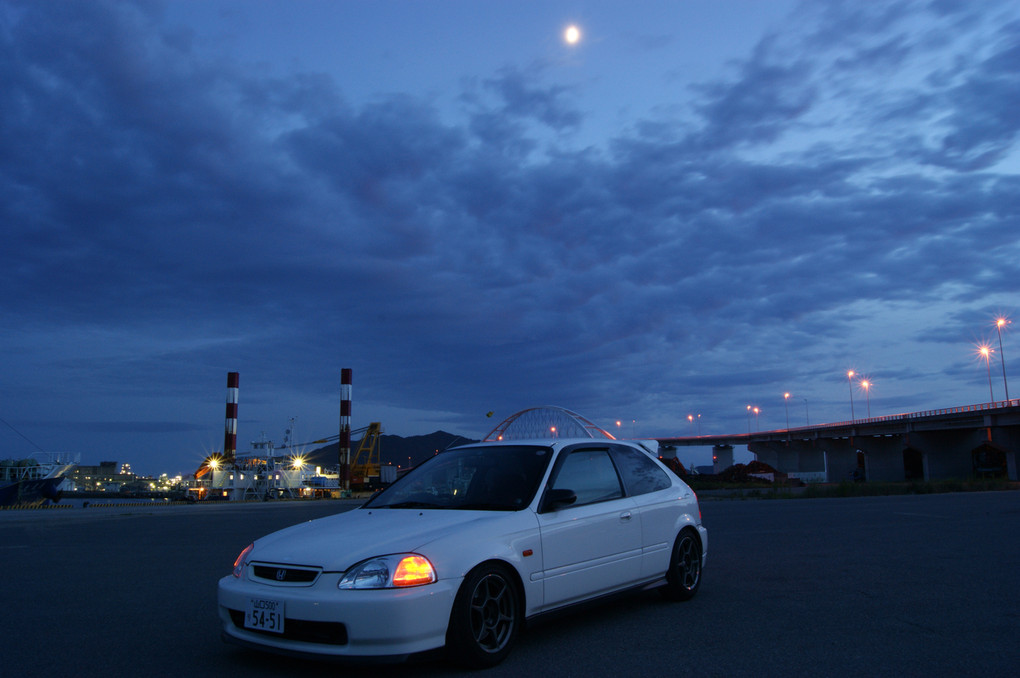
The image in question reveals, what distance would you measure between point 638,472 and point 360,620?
10.8 feet

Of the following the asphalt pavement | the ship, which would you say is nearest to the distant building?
the ship

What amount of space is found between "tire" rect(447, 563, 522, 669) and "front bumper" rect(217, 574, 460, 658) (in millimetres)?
83

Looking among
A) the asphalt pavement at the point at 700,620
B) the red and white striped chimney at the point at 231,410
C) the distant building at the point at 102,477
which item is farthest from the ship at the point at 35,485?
the distant building at the point at 102,477

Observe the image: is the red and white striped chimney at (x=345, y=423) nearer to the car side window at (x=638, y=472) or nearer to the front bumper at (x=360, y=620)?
the car side window at (x=638, y=472)

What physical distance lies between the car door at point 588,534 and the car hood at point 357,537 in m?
0.57

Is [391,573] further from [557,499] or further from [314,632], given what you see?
[557,499]

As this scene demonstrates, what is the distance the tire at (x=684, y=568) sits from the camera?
21.6ft

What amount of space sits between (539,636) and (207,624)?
277 cm

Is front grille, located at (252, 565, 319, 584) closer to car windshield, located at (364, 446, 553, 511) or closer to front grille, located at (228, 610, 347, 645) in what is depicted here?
front grille, located at (228, 610, 347, 645)

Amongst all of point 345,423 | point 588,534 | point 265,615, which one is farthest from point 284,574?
point 345,423

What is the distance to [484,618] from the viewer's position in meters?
4.62

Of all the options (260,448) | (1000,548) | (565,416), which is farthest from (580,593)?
(260,448)

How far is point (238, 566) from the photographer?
16.3 ft

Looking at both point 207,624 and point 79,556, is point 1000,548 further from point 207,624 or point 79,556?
point 79,556
